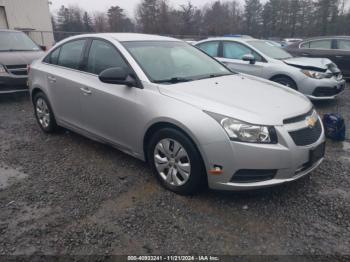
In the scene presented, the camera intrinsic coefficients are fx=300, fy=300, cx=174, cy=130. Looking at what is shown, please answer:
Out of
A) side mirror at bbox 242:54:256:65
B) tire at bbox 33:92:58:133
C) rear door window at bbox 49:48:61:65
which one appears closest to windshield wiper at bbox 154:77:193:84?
rear door window at bbox 49:48:61:65

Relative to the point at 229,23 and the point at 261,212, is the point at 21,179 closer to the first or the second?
the point at 261,212

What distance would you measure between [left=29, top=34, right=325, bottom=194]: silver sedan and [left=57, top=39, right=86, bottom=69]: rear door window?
0.6 inches

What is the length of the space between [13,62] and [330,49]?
9.15m

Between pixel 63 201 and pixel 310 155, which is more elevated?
pixel 310 155

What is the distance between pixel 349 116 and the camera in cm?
603

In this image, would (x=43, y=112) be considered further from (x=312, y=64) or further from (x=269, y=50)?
(x=312, y=64)

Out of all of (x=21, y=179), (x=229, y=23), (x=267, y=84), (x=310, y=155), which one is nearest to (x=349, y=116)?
(x=267, y=84)

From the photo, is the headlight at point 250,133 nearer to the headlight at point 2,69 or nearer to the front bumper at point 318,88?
the front bumper at point 318,88

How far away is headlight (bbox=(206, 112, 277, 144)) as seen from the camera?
2.70m

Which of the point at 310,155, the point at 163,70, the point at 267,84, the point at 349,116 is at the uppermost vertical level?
the point at 163,70

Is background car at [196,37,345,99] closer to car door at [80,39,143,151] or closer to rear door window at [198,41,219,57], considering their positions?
rear door window at [198,41,219,57]

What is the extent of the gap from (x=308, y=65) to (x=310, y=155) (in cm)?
442

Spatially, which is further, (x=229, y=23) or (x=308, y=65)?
(x=229, y=23)

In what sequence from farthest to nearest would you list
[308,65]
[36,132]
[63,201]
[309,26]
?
1. [309,26]
2. [308,65]
3. [36,132]
4. [63,201]
